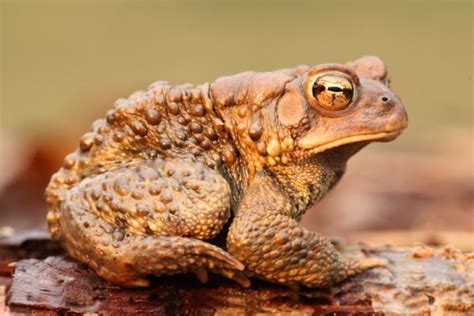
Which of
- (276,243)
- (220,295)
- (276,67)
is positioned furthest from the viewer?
(276,67)

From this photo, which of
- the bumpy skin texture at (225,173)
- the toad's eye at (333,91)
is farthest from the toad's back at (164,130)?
the toad's eye at (333,91)

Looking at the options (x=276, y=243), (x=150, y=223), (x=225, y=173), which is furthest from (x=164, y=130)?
(x=276, y=243)

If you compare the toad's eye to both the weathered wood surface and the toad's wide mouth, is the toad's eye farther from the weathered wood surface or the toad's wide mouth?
the weathered wood surface

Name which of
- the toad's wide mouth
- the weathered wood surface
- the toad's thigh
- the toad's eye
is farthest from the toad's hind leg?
the toad's eye

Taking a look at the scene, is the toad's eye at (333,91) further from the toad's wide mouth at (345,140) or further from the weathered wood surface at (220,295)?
the weathered wood surface at (220,295)

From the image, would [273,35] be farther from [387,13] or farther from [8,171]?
[8,171]

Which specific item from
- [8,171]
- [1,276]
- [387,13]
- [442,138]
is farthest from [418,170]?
[387,13]

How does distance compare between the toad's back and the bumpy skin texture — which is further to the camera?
the toad's back

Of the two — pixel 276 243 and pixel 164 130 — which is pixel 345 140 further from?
Result: pixel 164 130
